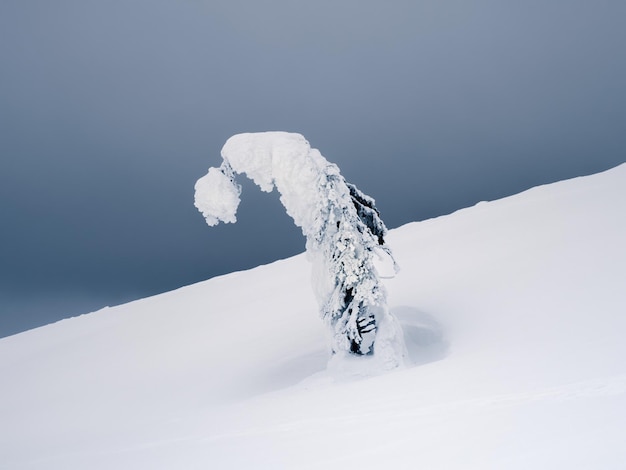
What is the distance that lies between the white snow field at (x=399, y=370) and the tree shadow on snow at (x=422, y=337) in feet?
A: 0.19

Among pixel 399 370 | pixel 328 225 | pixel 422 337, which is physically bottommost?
pixel 399 370

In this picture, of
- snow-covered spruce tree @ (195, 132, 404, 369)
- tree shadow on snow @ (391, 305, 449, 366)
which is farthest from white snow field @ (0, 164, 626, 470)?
snow-covered spruce tree @ (195, 132, 404, 369)

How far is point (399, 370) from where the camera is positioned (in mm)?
9492

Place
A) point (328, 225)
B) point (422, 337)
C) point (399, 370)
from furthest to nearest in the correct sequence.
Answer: point (422, 337), point (328, 225), point (399, 370)

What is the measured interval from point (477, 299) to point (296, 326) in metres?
6.42

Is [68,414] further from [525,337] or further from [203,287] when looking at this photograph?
[203,287]

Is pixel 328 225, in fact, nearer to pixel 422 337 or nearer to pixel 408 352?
pixel 408 352

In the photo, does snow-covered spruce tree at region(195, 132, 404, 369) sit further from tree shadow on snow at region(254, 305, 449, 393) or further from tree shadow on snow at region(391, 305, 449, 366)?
tree shadow on snow at region(254, 305, 449, 393)

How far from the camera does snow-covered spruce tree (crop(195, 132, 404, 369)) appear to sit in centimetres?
1109

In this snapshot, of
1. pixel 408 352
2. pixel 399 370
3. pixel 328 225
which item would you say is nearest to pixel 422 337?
pixel 408 352

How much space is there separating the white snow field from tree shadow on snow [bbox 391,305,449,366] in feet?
0.19

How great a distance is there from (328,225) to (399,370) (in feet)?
11.6

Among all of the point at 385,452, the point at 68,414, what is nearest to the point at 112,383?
the point at 68,414

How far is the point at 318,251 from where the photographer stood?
11.7 metres
